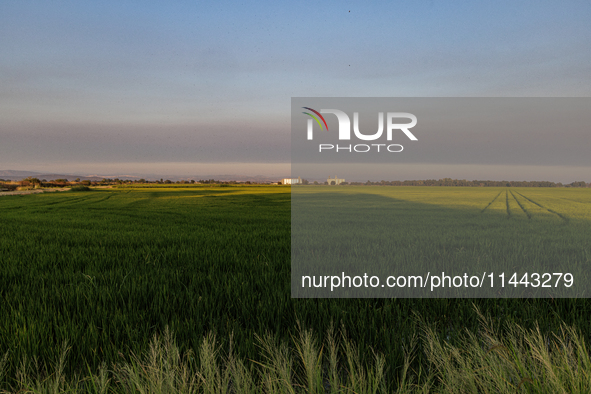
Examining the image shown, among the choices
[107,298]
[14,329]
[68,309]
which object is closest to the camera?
[14,329]

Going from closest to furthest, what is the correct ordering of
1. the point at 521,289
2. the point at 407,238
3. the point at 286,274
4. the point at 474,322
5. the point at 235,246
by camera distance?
the point at 474,322, the point at 521,289, the point at 286,274, the point at 235,246, the point at 407,238

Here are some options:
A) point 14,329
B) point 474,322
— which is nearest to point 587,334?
point 474,322

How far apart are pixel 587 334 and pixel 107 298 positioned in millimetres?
5574

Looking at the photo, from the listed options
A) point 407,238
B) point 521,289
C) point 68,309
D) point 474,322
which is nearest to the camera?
point 474,322

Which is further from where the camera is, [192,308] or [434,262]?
[434,262]

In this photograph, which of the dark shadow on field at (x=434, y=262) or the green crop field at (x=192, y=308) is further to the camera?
the dark shadow on field at (x=434, y=262)

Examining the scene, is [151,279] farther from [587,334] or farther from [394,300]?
[587,334]

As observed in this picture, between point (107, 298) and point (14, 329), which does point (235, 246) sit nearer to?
point (107, 298)

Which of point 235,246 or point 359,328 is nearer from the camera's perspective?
point 359,328

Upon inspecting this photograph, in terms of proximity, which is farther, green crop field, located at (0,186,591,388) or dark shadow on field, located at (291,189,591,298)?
dark shadow on field, located at (291,189,591,298)

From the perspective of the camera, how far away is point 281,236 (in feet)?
32.1

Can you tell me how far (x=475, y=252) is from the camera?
7062 millimetres

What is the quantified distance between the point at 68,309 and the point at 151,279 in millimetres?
1235

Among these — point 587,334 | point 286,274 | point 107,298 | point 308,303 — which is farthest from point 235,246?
point 587,334
